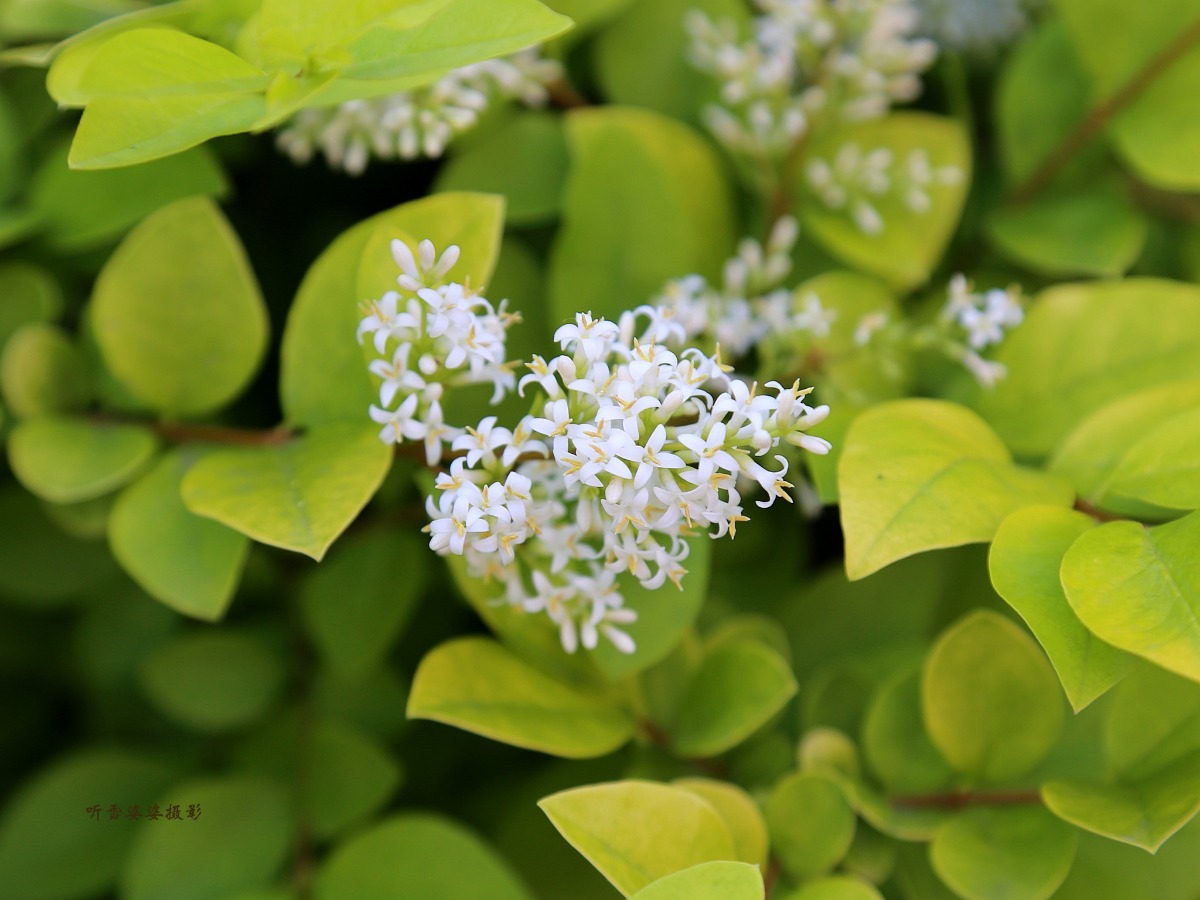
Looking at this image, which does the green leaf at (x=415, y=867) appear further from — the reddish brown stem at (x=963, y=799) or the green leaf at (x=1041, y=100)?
the green leaf at (x=1041, y=100)

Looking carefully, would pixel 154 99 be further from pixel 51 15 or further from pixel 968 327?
pixel 968 327

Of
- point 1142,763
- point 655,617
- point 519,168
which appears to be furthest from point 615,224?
point 1142,763

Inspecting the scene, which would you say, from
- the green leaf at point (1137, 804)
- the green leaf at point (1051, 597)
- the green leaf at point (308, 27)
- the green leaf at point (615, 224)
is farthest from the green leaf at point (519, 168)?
the green leaf at point (1137, 804)

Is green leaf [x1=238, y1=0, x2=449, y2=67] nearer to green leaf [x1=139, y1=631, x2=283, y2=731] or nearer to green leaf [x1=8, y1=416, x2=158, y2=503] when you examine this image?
green leaf [x1=8, y1=416, x2=158, y2=503]

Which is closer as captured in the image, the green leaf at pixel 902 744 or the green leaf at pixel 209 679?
the green leaf at pixel 902 744

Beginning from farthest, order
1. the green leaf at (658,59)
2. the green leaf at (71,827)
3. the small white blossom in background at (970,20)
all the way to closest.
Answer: the small white blossom in background at (970,20)
the green leaf at (658,59)
the green leaf at (71,827)

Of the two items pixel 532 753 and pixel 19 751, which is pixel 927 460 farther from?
pixel 19 751

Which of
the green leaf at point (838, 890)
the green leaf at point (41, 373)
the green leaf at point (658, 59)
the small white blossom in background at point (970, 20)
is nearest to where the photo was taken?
the green leaf at point (838, 890)
